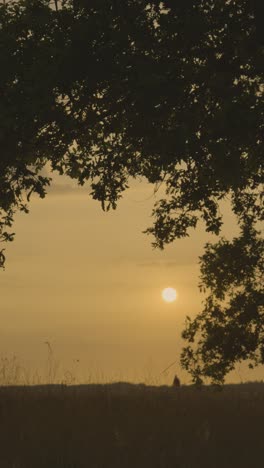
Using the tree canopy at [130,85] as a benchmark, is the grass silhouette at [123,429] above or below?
below

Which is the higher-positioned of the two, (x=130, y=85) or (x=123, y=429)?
(x=130, y=85)

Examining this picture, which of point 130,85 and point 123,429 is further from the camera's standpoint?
point 123,429

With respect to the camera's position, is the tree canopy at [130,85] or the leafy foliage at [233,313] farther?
the leafy foliage at [233,313]

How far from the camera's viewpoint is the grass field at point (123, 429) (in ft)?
53.3

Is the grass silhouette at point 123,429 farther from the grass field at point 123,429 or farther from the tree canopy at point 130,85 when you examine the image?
the tree canopy at point 130,85

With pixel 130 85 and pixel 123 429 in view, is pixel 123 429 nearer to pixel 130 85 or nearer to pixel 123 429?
pixel 123 429

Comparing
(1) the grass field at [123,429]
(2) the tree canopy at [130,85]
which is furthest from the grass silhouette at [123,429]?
(2) the tree canopy at [130,85]

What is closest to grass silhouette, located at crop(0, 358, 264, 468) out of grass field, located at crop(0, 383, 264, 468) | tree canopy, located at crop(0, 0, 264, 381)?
grass field, located at crop(0, 383, 264, 468)

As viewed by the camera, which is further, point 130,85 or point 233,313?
point 233,313

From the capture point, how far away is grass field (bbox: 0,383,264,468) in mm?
16234

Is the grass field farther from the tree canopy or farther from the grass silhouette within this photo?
the tree canopy

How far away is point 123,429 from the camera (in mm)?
18156

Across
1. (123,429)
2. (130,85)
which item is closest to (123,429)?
(123,429)

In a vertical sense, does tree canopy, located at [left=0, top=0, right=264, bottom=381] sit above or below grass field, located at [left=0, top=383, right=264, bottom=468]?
above
